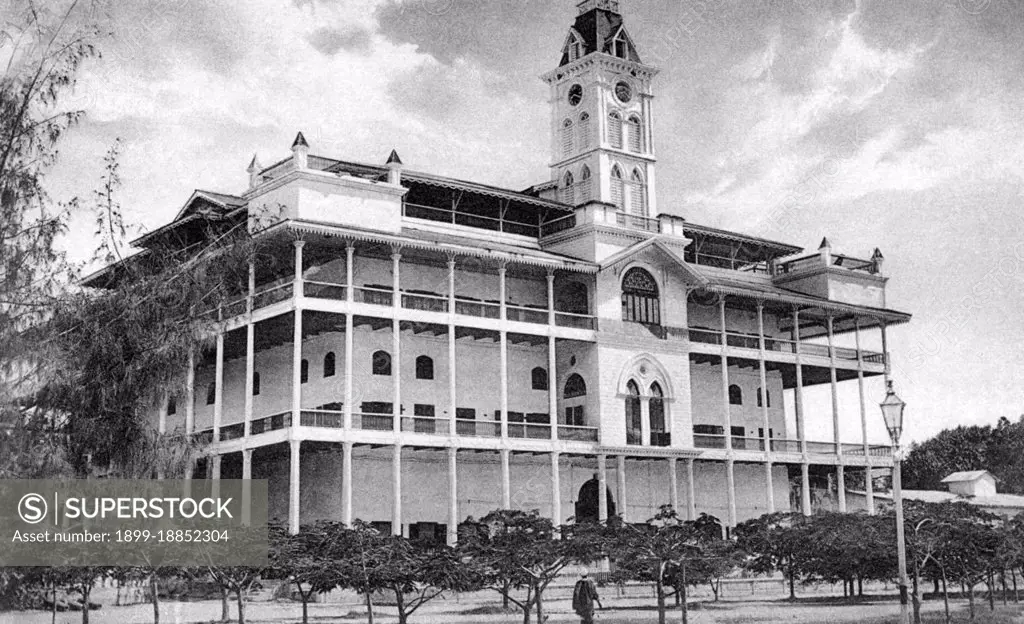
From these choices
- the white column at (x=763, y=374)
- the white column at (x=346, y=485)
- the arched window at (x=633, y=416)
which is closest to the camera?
the white column at (x=346, y=485)

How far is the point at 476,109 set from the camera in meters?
44.6

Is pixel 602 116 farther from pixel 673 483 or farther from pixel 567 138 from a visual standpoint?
pixel 673 483

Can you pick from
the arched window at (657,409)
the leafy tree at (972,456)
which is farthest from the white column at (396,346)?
the leafy tree at (972,456)

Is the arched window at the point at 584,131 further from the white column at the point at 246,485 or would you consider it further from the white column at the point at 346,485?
the white column at the point at 246,485

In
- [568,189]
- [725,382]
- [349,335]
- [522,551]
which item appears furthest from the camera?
[568,189]

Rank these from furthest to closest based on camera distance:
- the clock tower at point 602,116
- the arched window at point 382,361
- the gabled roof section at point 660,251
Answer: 1. the clock tower at point 602,116
2. the gabled roof section at point 660,251
3. the arched window at point 382,361

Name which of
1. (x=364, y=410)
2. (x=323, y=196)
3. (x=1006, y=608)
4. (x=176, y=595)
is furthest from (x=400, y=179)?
(x=1006, y=608)

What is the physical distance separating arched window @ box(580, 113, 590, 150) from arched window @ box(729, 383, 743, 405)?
1242cm

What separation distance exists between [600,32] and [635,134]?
182 inches

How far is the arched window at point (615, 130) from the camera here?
53.0m

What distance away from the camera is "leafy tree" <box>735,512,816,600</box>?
37219 mm

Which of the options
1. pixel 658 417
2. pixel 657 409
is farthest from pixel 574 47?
pixel 658 417

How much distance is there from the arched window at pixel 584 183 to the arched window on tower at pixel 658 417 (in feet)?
29.8

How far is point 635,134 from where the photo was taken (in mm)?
54000
